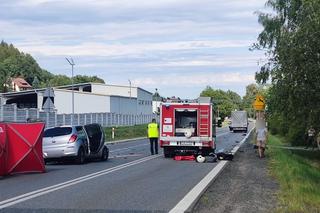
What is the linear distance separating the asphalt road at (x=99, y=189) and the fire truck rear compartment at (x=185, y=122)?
7.22m

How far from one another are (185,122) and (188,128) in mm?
592

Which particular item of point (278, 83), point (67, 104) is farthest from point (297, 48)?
point (67, 104)

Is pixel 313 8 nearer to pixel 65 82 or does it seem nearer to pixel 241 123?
pixel 241 123

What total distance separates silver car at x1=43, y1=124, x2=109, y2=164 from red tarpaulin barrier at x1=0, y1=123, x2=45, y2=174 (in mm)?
3898

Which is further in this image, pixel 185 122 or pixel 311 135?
pixel 311 135

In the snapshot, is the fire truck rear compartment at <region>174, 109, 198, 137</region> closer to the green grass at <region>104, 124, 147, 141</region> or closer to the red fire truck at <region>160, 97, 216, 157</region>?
the red fire truck at <region>160, 97, 216, 157</region>

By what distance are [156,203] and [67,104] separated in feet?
231

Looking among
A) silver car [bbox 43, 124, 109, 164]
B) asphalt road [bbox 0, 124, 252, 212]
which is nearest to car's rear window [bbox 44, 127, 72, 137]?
silver car [bbox 43, 124, 109, 164]

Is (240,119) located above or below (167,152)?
above

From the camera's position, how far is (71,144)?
22906 mm

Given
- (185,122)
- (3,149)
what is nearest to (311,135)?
(185,122)

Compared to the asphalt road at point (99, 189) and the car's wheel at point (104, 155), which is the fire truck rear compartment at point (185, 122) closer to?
the car's wheel at point (104, 155)

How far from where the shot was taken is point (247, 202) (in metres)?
11.6

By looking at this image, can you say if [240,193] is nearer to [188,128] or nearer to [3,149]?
[3,149]
